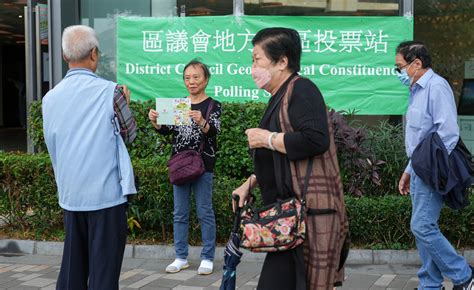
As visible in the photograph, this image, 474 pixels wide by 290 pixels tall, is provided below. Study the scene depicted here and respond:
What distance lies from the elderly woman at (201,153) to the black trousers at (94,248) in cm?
185

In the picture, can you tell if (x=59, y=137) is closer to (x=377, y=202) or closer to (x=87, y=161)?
(x=87, y=161)

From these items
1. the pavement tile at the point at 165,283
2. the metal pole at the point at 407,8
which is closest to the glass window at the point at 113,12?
the metal pole at the point at 407,8

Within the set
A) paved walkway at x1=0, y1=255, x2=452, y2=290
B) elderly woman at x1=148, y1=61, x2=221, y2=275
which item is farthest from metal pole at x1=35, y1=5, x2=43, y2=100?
elderly woman at x1=148, y1=61, x2=221, y2=275

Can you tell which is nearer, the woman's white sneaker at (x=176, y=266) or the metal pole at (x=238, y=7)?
the woman's white sneaker at (x=176, y=266)

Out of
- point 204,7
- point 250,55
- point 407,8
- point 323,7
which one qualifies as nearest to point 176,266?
point 250,55

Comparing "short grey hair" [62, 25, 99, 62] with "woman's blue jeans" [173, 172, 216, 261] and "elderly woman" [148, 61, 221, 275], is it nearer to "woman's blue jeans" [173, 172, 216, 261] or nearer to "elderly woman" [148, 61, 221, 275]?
"elderly woman" [148, 61, 221, 275]

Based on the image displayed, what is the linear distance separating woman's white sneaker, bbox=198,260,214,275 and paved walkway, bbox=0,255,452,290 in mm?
44

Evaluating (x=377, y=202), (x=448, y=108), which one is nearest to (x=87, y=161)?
(x=448, y=108)

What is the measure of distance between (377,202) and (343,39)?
2.67 m

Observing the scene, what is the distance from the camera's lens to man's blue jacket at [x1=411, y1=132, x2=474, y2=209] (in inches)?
166

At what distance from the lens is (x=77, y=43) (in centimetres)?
350

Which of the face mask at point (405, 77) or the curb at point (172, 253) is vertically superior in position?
the face mask at point (405, 77)

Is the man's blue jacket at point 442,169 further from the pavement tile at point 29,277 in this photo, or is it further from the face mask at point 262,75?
the pavement tile at point 29,277

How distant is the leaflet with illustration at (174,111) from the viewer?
17.0ft
